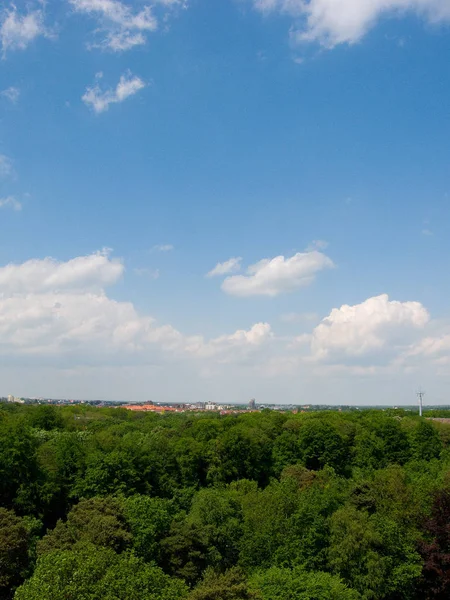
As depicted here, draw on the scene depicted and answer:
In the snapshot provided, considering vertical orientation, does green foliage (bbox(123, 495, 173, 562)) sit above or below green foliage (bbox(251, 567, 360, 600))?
above

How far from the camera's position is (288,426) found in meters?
69.1

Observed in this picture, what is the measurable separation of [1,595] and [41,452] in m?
18.4

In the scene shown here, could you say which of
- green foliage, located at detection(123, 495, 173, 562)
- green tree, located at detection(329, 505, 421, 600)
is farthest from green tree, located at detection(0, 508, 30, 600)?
green tree, located at detection(329, 505, 421, 600)

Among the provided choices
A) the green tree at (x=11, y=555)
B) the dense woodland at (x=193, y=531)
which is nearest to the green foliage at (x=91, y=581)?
the dense woodland at (x=193, y=531)

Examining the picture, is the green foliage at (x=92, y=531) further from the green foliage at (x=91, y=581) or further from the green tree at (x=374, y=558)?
the green tree at (x=374, y=558)

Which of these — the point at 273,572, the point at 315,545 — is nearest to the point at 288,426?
the point at 315,545

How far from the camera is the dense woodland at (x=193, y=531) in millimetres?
20266

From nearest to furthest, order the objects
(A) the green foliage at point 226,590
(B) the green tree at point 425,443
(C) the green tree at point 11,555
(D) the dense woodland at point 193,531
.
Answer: (A) the green foliage at point 226,590
(D) the dense woodland at point 193,531
(C) the green tree at point 11,555
(B) the green tree at point 425,443

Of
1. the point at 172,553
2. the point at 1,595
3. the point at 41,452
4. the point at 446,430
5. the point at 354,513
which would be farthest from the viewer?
the point at 446,430

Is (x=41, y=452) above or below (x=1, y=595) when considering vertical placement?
above

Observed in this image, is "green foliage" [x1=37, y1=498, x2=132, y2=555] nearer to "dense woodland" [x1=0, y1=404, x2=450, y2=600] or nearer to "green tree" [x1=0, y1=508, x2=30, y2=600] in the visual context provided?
"dense woodland" [x1=0, y1=404, x2=450, y2=600]

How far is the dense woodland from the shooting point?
20266mm

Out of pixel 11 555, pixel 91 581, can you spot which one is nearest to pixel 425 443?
pixel 11 555

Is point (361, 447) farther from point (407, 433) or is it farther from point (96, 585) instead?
point (96, 585)
